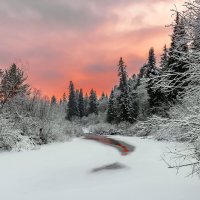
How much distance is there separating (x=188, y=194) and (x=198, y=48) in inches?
160

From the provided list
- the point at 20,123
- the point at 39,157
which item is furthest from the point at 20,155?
the point at 20,123

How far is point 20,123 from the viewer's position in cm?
2717

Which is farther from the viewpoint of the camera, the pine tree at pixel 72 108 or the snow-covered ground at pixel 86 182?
the pine tree at pixel 72 108

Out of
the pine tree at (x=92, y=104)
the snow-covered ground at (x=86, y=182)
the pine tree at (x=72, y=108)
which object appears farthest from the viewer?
the pine tree at (x=92, y=104)

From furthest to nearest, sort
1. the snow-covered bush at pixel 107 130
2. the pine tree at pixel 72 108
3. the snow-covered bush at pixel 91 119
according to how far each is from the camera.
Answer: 1. the pine tree at pixel 72 108
2. the snow-covered bush at pixel 91 119
3. the snow-covered bush at pixel 107 130

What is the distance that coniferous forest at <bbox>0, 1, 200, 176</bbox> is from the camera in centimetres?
687

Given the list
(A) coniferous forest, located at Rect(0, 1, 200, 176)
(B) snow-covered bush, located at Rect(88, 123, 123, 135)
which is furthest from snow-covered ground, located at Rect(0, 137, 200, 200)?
(B) snow-covered bush, located at Rect(88, 123, 123, 135)

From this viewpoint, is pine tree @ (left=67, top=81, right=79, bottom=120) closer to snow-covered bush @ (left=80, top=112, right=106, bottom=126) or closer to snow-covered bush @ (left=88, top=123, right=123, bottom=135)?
snow-covered bush @ (left=80, top=112, right=106, bottom=126)

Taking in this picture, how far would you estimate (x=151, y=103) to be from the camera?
45500 millimetres

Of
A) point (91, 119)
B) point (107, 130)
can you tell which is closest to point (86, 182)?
point (107, 130)

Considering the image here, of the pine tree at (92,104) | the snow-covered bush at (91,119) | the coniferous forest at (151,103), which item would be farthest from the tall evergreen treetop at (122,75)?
the pine tree at (92,104)

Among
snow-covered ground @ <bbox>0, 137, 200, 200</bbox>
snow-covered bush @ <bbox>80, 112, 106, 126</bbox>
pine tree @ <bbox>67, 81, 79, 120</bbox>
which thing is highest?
pine tree @ <bbox>67, 81, 79, 120</bbox>

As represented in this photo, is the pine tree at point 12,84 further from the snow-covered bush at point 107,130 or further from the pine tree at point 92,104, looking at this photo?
the pine tree at point 92,104

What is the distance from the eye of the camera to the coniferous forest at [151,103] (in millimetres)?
6871
